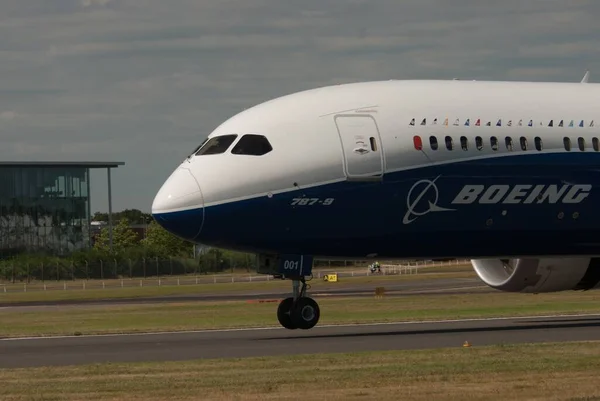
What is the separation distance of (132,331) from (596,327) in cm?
1246

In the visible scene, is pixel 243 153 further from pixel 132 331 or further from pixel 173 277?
pixel 173 277

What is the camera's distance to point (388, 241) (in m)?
32.8

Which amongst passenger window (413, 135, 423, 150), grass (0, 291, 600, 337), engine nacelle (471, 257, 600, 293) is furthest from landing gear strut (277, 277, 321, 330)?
engine nacelle (471, 257, 600, 293)

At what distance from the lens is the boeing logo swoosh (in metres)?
Result: 32.6

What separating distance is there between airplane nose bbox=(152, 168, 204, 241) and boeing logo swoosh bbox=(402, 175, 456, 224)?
5.13 m

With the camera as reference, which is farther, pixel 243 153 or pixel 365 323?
pixel 365 323

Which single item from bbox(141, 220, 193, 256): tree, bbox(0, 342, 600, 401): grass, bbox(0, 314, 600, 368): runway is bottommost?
bbox(0, 342, 600, 401): grass

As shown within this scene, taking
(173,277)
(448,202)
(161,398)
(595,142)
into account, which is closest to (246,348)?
(448,202)

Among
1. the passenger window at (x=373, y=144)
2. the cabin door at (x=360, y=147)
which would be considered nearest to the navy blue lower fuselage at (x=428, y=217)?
the cabin door at (x=360, y=147)

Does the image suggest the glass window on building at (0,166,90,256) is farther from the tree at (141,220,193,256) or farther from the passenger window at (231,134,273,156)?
the passenger window at (231,134,273,156)

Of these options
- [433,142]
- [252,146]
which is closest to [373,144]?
[433,142]

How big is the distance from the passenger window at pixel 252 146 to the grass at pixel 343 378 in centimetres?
643

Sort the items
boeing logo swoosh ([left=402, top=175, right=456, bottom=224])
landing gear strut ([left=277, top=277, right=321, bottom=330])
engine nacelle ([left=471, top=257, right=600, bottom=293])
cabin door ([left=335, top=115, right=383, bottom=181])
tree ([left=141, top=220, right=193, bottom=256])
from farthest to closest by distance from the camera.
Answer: tree ([left=141, top=220, right=193, bottom=256]) → engine nacelle ([left=471, top=257, right=600, bottom=293]) → boeing logo swoosh ([left=402, top=175, right=456, bottom=224]) → landing gear strut ([left=277, top=277, right=321, bottom=330]) → cabin door ([left=335, top=115, right=383, bottom=181])

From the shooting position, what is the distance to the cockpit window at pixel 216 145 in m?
31.6
